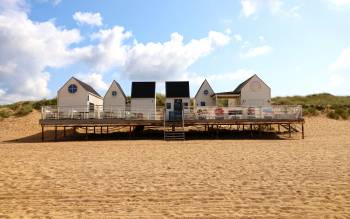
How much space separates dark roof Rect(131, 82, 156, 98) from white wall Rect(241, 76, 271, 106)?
7.20 meters

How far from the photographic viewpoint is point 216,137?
27062mm

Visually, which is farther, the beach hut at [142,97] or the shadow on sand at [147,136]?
the beach hut at [142,97]

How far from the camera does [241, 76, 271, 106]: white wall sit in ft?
98.8

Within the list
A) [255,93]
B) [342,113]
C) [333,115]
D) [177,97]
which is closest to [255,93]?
[255,93]

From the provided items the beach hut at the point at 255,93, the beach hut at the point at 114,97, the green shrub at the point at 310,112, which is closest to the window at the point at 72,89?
the beach hut at the point at 114,97

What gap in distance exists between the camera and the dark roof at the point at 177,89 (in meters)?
30.9

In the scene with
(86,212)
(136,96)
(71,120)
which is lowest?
(86,212)

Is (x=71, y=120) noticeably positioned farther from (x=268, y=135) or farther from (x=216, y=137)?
(x=268, y=135)

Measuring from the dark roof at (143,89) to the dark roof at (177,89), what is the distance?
44.6 inches

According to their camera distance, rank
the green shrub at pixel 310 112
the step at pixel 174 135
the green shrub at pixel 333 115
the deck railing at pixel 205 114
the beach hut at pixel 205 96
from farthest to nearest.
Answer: the green shrub at pixel 310 112, the green shrub at pixel 333 115, the beach hut at pixel 205 96, the deck railing at pixel 205 114, the step at pixel 174 135

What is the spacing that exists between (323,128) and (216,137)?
37.3 feet

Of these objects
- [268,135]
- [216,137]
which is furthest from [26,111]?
[268,135]

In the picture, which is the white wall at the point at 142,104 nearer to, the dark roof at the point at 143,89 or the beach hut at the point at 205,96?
the dark roof at the point at 143,89

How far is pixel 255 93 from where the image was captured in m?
30.2
